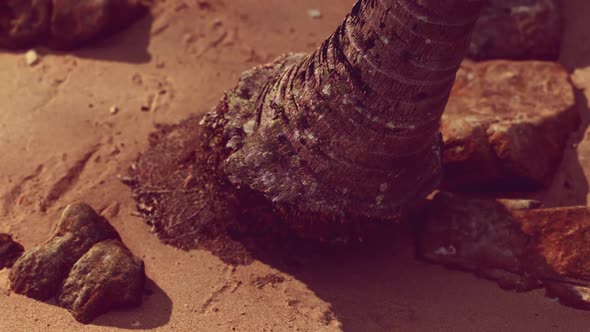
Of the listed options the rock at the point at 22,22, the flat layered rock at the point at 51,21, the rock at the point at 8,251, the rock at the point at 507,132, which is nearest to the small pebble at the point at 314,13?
the rock at the point at 507,132

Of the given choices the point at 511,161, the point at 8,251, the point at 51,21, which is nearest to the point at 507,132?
the point at 511,161

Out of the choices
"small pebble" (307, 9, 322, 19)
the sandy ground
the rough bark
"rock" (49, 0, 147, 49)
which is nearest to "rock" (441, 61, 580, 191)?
the sandy ground

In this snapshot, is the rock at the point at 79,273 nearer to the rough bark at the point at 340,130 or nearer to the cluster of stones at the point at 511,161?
the rough bark at the point at 340,130

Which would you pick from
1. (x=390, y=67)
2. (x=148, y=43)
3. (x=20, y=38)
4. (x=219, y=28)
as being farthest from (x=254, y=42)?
(x=390, y=67)

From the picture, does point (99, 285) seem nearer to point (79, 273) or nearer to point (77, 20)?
point (79, 273)

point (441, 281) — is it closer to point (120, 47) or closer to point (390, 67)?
point (390, 67)
